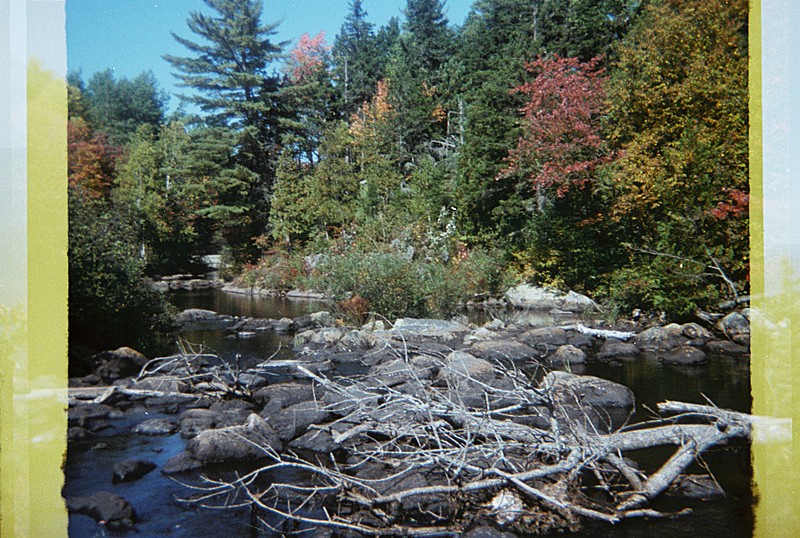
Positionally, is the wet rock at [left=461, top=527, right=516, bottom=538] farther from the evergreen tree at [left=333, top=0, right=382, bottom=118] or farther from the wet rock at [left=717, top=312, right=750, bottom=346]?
the evergreen tree at [left=333, top=0, right=382, bottom=118]

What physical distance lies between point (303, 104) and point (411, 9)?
5.68 ft

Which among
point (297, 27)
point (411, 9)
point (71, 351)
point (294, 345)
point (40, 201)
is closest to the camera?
point (40, 201)

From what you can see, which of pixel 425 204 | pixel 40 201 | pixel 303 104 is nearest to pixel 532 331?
pixel 425 204

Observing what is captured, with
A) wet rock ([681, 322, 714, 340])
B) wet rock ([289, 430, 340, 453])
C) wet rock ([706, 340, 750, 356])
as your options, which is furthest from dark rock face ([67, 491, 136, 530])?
wet rock ([681, 322, 714, 340])

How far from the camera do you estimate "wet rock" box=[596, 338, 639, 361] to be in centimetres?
757

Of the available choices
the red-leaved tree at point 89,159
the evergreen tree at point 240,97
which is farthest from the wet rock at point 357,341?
the red-leaved tree at point 89,159

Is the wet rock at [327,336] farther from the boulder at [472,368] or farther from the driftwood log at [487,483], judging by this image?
the driftwood log at [487,483]

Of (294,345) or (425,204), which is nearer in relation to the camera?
(294,345)

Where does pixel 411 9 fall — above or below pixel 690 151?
above

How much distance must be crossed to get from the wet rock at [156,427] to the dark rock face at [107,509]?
131 centimetres

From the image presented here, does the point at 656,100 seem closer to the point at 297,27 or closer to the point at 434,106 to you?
the point at 434,106

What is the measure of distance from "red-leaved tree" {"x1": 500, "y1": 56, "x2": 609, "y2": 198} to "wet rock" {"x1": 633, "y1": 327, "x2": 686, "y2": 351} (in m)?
3.53

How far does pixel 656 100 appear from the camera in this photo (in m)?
8.77

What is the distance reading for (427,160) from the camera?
9.17 metres
